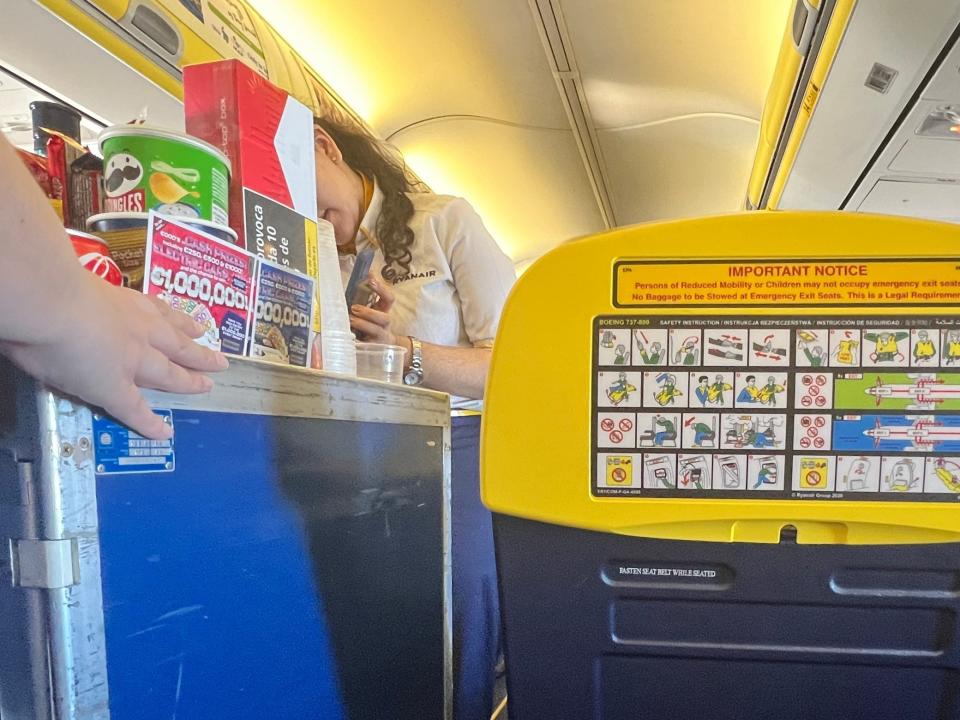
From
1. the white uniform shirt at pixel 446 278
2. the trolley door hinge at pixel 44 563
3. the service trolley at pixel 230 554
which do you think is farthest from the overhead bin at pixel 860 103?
the trolley door hinge at pixel 44 563

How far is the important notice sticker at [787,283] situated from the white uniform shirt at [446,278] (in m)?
0.99

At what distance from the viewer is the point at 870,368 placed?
71 centimetres

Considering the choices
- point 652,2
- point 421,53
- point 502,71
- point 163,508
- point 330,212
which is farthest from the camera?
point 502,71

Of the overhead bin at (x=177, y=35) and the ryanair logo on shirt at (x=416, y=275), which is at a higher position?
the overhead bin at (x=177, y=35)

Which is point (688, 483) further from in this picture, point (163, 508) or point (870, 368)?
point (163, 508)

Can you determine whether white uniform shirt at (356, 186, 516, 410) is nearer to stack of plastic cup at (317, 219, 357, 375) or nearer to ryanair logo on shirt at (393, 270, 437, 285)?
ryanair logo on shirt at (393, 270, 437, 285)

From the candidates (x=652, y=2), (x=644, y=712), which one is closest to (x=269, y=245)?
(x=644, y=712)

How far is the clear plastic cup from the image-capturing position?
4.34ft

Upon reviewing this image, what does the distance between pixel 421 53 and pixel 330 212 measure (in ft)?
7.06

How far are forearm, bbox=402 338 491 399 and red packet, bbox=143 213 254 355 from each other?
68 cm

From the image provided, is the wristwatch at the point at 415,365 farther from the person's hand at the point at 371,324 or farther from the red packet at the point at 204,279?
the red packet at the point at 204,279

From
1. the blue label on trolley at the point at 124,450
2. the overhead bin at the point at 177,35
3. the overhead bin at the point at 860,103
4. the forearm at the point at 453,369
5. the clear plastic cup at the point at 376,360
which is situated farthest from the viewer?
the overhead bin at the point at 860,103

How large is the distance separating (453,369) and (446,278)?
27 cm

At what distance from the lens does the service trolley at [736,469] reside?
710 mm
